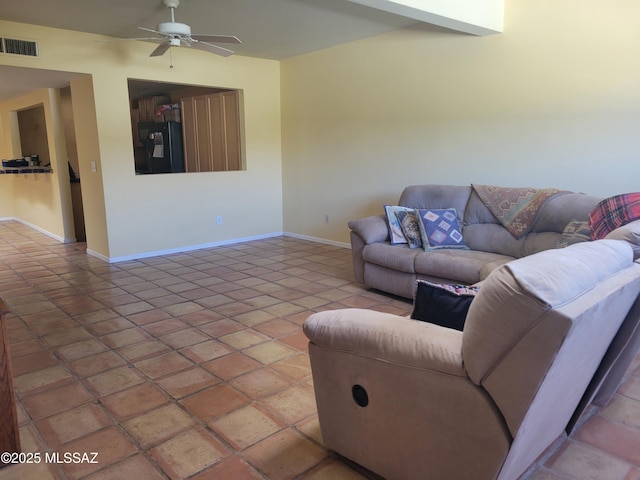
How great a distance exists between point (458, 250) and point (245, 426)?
2.38 m

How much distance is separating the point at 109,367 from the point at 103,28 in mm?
3610

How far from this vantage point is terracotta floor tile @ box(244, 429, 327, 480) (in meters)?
1.80

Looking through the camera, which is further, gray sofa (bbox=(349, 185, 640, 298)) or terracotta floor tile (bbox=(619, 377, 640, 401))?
gray sofa (bbox=(349, 185, 640, 298))

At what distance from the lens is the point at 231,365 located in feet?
8.81

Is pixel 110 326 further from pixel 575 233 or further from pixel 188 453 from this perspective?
pixel 575 233

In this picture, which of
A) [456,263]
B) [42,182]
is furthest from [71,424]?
[42,182]

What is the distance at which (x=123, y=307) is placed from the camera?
3.70m

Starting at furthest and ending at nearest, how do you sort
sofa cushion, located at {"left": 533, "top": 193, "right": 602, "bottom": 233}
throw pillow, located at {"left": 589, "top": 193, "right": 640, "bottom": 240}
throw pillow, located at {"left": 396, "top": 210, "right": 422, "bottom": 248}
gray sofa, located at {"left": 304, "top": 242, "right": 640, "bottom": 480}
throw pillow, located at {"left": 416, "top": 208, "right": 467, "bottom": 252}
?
throw pillow, located at {"left": 396, "top": 210, "right": 422, "bottom": 248} < throw pillow, located at {"left": 416, "top": 208, "right": 467, "bottom": 252} < sofa cushion, located at {"left": 533, "top": 193, "right": 602, "bottom": 233} < throw pillow, located at {"left": 589, "top": 193, "right": 640, "bottom": 240} < gray sofa, located at {"left": 304, "top": 242, "right": 640, "bottom": 480}

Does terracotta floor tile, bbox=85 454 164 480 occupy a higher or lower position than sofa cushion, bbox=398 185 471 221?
lower

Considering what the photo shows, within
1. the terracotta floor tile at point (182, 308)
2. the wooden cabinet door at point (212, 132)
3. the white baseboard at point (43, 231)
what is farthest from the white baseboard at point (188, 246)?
the terracotta floor tile at point (182, 308)

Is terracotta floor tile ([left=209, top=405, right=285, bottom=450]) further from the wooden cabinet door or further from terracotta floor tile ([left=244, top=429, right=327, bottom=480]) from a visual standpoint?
the wooden cabinet door

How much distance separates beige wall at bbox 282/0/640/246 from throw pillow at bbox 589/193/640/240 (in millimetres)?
780

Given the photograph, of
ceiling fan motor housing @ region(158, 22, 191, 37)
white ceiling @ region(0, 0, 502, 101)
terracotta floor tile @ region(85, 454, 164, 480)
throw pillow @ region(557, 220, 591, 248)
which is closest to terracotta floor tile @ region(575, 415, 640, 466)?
throw pillow @ region(557, 220, 591, 248)

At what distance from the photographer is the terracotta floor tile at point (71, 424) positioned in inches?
79.3
